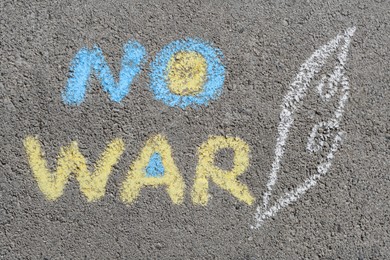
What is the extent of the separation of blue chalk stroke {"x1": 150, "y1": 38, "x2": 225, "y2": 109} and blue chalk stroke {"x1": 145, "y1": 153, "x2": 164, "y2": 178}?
1.10 feet

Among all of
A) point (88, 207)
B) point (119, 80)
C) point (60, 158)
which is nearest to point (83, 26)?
point (119, 80)

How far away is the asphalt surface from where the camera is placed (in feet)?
8.98

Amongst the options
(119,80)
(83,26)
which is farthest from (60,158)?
(83,26)

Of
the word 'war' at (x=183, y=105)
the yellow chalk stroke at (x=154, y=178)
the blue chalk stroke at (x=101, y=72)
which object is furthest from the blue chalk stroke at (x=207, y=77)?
the yellow chalk stroke at (x=154, y=178)

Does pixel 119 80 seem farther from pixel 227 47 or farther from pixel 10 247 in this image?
pixel 10 247

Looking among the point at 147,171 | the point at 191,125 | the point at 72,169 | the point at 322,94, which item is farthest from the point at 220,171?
the point at 72,169

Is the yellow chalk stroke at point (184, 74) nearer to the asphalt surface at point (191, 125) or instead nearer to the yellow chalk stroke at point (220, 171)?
the asphalt surface at point (191, 125)

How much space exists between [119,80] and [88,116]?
0.95 ft

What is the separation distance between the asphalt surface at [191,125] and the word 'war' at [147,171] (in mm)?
36

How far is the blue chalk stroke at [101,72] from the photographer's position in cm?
274

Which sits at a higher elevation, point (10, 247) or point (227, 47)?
point (227, 47)

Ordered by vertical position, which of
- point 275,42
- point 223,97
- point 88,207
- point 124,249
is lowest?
point 124,249

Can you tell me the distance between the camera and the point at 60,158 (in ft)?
9.02

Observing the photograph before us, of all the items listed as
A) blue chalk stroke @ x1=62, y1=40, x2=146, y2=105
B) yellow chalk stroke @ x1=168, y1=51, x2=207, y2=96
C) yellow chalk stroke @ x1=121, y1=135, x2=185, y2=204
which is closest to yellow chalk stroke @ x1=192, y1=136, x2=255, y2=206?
yellow chalk stroke @ x1=121, y1=135, x2=185, y2=204
